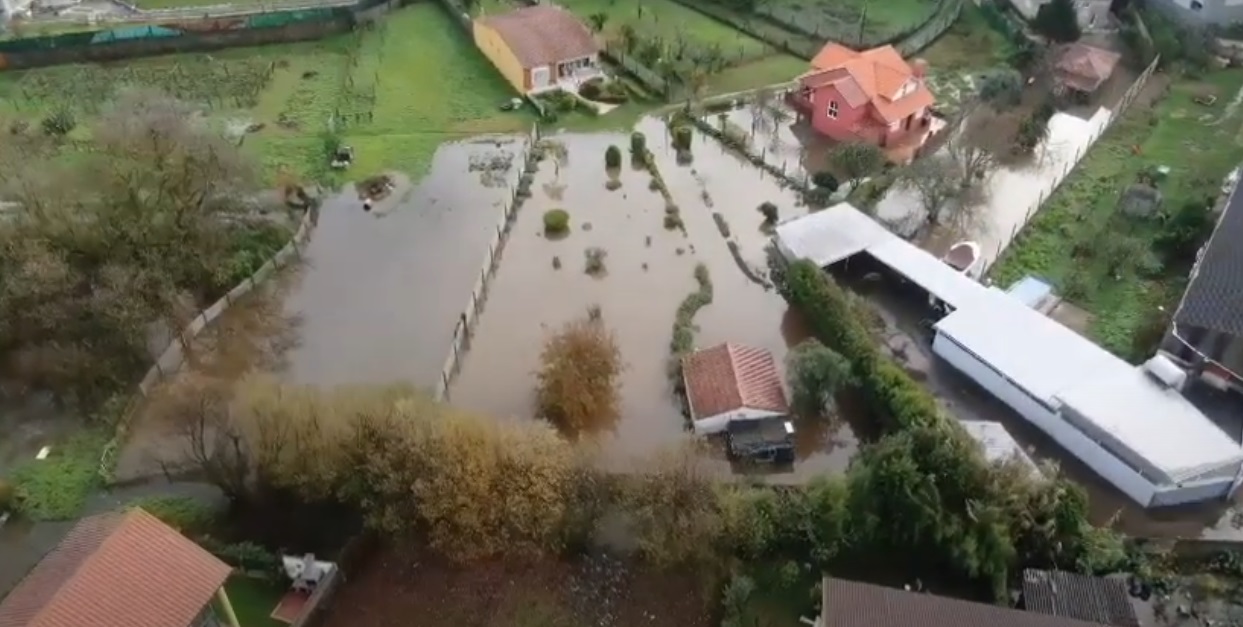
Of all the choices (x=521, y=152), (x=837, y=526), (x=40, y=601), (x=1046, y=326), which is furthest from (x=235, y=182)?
(x=1046, y=326)

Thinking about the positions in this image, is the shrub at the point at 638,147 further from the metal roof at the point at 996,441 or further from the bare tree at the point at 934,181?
the metal roof at the point at 996,441

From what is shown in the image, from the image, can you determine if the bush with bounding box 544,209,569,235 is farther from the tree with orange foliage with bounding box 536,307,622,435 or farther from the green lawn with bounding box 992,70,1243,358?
the green lawn with bounding box 992,70,1243,358

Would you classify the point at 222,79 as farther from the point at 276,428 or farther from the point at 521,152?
the point at 276,428

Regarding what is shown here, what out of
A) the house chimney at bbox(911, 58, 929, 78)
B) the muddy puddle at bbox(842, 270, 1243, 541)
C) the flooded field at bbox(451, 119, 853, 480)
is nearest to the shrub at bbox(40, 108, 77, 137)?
the flooded field at bbox(451, 119, 853, 480)

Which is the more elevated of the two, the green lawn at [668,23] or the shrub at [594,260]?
the green lawn at [668,23]

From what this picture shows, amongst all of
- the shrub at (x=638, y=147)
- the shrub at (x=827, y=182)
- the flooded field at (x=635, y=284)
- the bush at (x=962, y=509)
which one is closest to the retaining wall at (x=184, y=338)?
the flooded field at (x=635, y=284)

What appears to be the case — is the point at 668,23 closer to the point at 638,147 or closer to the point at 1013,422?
the point at 638,147
